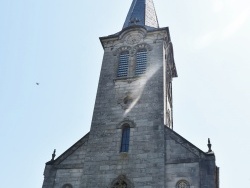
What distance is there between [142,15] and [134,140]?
13119 mm

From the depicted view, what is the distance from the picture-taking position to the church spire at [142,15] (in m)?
27.4

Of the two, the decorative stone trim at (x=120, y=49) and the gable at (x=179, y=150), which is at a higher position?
the decorative stone trim at (x=120, y=49)

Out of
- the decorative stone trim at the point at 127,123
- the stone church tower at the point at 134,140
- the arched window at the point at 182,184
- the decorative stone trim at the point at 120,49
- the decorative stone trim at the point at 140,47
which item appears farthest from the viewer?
the decorative stone trim at the point at 120,49

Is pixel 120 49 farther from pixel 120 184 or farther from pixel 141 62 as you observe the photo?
pixel 120 184

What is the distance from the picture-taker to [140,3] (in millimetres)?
31094

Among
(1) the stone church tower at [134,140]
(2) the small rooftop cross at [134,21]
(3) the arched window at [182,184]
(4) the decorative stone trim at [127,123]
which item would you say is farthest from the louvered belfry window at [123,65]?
(3) the arched window at [182,184]

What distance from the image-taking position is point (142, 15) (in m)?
28.5

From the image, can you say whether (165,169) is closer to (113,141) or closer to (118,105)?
(113,141)

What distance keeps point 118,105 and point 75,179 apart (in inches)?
207

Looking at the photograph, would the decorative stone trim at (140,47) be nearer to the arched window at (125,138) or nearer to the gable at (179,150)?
the arched window at (125,138)

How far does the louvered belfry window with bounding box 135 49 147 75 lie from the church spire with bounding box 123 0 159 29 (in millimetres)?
3861

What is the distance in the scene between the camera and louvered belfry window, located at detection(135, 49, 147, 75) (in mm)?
22766

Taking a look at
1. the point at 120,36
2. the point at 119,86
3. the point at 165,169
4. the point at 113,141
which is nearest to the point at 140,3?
the point at 120,36

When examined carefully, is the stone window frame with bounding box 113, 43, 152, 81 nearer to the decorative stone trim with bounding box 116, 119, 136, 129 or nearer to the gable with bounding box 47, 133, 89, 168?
the decorative stone trim with bounding box 116, 119, 136, 129
